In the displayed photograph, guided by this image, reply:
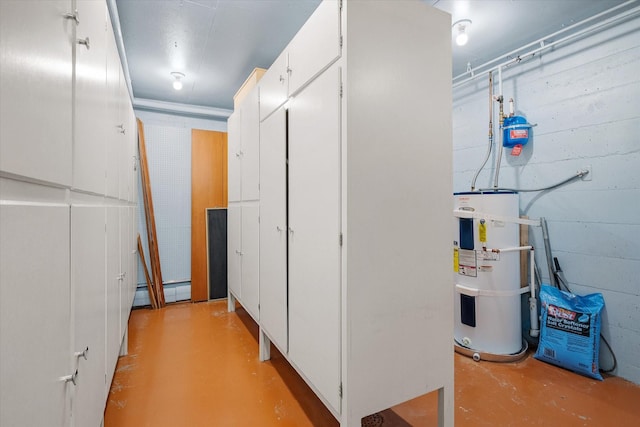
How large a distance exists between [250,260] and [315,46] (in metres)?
2.01

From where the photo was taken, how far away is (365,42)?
55.9 inches

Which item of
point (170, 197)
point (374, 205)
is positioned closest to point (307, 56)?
point (374, 205)

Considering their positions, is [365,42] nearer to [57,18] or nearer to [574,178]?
[57,18]

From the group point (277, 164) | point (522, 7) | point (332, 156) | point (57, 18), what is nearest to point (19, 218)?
point (57, 18)

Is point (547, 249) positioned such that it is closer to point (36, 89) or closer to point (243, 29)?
point (243, 29)

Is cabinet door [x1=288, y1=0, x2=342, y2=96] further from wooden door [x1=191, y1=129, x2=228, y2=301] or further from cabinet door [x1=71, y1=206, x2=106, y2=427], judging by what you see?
wooden door [x1=191, y1=129, x2=228, y2=301]

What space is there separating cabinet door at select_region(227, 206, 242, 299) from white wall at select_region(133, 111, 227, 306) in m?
1.08

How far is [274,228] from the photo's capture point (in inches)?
88.4

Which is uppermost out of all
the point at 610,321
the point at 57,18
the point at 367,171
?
the point at 57,18

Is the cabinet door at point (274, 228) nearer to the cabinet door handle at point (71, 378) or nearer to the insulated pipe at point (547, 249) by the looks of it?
the cabinet door handle at point (71, 378)

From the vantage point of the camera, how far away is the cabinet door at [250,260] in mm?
2684

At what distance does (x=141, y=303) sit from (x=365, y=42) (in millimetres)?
4325

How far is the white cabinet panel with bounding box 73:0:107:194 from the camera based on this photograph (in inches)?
41.9

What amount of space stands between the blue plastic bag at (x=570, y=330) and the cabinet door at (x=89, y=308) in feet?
10.6
